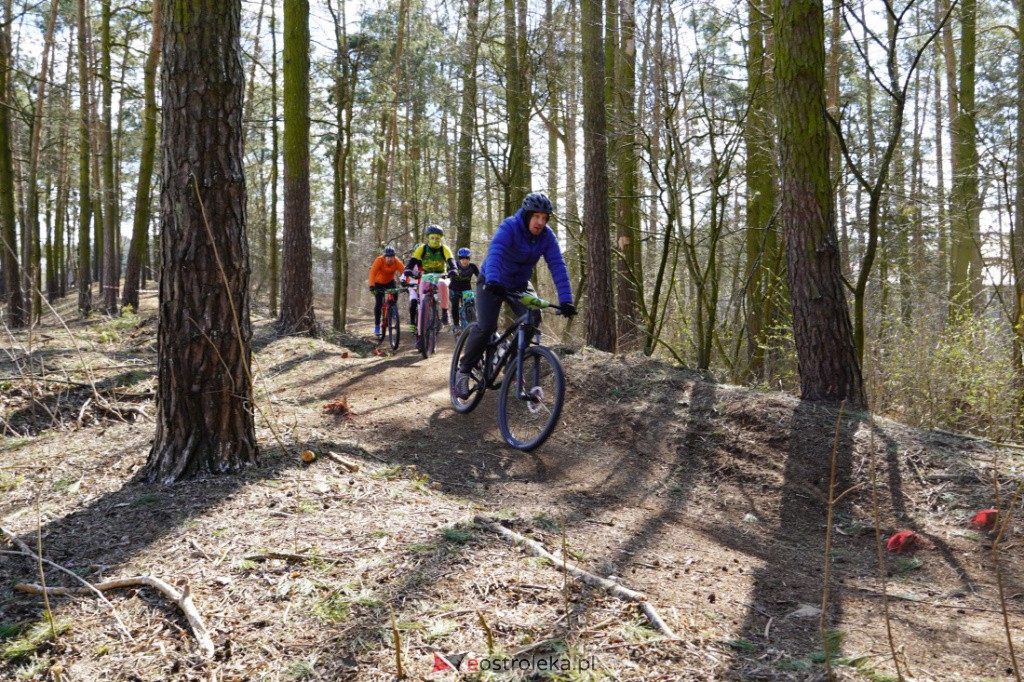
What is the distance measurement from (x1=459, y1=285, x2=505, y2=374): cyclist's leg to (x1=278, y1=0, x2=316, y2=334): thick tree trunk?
248 inches

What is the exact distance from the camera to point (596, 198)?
35.0 ft

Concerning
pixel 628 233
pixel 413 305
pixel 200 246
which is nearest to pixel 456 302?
pixel 413 305

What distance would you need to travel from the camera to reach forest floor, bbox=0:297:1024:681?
109 inches

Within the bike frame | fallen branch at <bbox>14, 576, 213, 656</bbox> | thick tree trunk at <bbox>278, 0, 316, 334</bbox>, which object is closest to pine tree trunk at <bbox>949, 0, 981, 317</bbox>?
the bike frame

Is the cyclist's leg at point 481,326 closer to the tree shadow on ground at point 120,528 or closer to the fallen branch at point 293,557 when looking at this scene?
the tree shadow on ground at point 120,528

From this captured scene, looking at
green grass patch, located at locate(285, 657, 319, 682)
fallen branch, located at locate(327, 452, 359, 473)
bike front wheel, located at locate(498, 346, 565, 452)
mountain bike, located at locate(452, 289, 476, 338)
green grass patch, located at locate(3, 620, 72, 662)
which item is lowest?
green grass patch, located at locate(285, 657, 319, 682)

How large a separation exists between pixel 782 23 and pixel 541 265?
2356 centimetres

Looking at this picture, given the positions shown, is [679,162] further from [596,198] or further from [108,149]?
[108,149]

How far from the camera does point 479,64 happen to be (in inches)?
699

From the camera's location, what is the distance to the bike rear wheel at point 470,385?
7.19 m

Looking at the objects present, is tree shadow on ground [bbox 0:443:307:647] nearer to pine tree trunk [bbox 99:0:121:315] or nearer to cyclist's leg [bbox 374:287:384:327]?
cyclist's leg [bbox 374:287:384:327]

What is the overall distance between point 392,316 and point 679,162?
5811mm

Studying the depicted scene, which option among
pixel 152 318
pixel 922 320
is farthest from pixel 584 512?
pixel 152 318

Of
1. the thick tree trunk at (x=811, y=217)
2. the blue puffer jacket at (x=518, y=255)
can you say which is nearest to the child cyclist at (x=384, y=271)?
the blue puffer jacket at (x=518, y=255)
